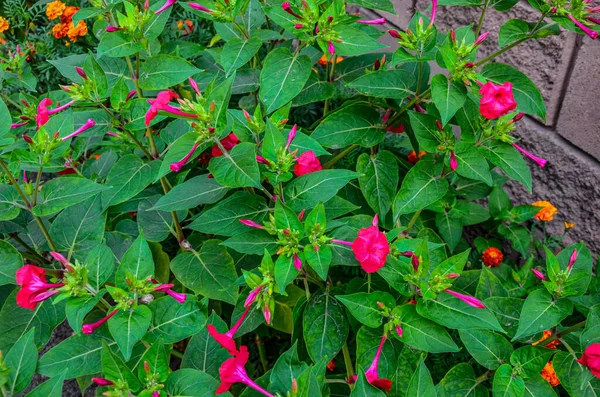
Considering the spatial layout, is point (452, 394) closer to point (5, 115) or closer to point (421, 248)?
point (421, 248)

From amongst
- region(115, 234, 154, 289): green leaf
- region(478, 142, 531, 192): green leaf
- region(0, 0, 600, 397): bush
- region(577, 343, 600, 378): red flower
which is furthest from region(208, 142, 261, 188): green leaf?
region(577, 343, 600, 378): red flower

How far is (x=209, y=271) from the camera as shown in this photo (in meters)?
1.58

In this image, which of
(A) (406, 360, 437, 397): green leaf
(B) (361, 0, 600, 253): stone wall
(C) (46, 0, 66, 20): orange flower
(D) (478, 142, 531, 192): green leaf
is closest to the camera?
(A) (406, 360, 437, 397): green leaf

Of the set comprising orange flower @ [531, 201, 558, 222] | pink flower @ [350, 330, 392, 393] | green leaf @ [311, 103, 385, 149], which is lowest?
orange flower @ [531, 201, 558, 222]

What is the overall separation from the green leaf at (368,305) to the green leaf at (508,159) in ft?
1.64

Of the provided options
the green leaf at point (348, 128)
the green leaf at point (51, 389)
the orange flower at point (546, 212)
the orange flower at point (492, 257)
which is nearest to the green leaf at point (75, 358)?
the green leaf at point (51, 389)

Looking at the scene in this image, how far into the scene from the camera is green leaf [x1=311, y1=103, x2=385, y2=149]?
165 centimetres

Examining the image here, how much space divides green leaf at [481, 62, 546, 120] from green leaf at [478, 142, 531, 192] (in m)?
→ 0.13

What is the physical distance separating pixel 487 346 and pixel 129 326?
94cm

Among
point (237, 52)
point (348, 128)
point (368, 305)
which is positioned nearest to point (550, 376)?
point (368, 305)

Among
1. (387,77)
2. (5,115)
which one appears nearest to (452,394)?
(387,77)

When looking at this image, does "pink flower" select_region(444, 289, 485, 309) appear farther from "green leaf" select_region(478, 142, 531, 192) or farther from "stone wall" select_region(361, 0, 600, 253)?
"stone wall" select_region(361, 0, 600, 253)

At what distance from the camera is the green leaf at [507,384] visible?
51.0 inches

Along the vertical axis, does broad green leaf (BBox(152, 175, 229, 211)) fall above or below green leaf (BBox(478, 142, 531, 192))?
below
